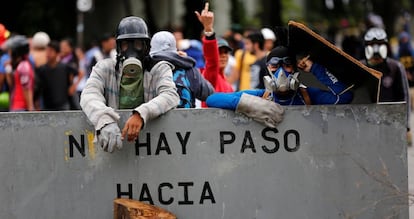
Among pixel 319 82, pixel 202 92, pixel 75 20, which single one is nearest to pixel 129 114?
pixel 319 82

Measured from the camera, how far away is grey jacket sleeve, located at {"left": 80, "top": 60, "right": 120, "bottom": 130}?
6.95 meters

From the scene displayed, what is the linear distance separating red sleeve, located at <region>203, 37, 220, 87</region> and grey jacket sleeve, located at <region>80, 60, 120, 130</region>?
190cm

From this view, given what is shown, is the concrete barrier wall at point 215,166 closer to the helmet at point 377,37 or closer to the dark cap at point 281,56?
the dark cap at point 281,56

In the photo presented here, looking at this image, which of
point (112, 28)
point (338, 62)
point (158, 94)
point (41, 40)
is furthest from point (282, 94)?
point (112, 28)

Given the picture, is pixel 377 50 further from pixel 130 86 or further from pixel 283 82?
pixel 130 86

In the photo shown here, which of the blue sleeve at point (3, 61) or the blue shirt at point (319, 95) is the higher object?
the blue sleeve at point (3, 61)

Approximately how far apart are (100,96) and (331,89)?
5.09 ft

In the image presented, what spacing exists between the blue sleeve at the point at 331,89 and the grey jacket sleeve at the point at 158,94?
3.16 ft

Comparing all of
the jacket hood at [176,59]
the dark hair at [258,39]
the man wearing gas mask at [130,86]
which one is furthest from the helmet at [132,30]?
the dark hair at [258,39]

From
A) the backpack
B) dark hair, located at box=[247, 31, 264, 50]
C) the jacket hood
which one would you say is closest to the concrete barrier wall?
the backpack

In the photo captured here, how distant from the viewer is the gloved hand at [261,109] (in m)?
7.08

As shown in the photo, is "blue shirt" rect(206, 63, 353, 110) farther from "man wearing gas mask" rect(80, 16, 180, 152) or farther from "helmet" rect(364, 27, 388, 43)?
"helmet" rect(364, 27, 388, 43)

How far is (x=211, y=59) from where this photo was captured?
9.53 meters

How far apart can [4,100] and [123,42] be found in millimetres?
7205
